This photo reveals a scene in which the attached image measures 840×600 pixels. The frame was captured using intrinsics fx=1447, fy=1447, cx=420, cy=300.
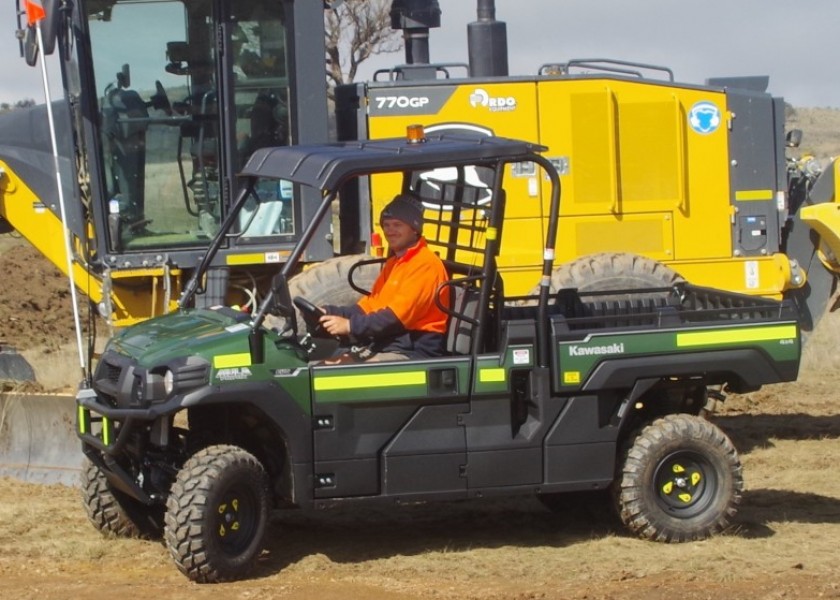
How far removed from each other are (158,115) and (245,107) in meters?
0.64

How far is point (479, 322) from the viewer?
743 cm

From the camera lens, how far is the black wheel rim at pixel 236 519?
6965 millimetres

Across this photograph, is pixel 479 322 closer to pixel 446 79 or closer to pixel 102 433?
pixel 102 433

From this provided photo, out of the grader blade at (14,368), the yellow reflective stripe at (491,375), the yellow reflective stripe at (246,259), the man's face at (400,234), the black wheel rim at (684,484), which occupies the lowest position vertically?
the black wheel rim at (684,484)

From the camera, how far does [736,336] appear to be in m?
7.87

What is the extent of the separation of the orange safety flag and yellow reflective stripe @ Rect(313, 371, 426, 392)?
3795mm

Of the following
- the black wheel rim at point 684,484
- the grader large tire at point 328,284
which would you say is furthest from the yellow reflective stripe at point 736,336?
the grader large tire at point 328,284

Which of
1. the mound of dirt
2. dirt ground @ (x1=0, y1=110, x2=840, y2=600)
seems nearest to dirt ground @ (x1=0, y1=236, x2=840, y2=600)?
dirt ground @ (x1=0, y1=110, x2=840, y2=600)

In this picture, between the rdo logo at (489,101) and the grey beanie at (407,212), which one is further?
the rdo logo at (489,101)

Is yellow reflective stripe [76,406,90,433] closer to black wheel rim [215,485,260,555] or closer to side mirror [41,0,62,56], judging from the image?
black wheel rim [215,485,260,555]

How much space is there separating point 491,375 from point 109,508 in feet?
7.08

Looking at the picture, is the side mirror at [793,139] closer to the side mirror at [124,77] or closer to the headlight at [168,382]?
the side mirror at [124,77]

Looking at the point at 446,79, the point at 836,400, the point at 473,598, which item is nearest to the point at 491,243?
the point at 473,598

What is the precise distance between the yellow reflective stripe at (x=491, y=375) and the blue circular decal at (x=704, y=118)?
14.0ft
